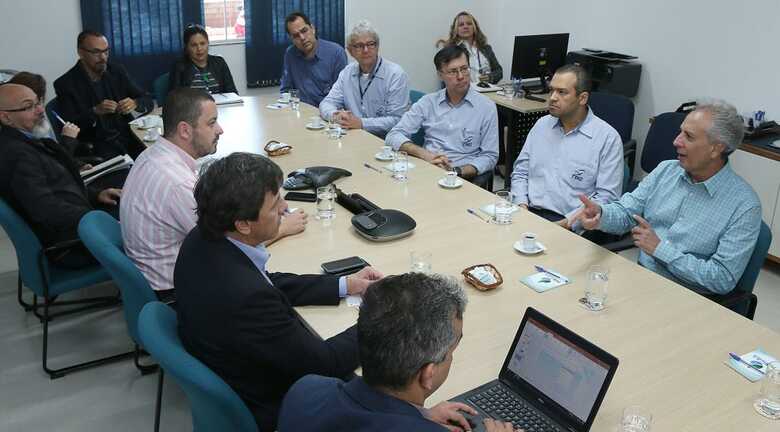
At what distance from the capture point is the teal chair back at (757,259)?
257 centimetres

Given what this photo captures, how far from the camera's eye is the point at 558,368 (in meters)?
1.74

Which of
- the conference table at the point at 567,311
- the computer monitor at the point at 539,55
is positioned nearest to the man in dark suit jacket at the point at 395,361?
the conference table at the point at 567,311

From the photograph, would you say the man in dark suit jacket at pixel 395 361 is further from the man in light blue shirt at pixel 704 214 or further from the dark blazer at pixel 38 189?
the dark blazer at pixel 38 189

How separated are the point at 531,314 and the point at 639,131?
470cm

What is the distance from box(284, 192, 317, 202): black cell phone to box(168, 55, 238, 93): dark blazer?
9.01 ft

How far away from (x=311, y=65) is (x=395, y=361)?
451 cm

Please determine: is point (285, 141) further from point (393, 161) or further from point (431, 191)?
point (431, 191)

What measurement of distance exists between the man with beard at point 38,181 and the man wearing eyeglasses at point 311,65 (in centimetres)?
251

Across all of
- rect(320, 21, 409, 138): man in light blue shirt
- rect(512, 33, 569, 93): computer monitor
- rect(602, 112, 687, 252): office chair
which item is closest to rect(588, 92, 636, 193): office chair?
rect(602, 112, 687, 252): office chair

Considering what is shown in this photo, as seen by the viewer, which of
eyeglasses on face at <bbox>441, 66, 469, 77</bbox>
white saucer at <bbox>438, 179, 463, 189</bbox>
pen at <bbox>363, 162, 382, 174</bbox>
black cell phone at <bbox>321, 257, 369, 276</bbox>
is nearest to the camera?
black cell phone at <bbox>321, 257, 369, 276</bbox>

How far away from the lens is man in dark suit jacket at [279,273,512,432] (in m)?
1.38

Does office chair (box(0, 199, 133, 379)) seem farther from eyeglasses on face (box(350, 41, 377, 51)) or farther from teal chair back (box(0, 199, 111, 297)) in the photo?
eyeglasses on face (box(350, 41, 377, 51))

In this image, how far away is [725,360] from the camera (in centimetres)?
195

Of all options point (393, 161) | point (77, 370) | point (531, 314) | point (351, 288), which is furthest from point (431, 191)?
point (77, 370)
